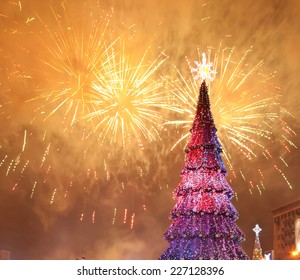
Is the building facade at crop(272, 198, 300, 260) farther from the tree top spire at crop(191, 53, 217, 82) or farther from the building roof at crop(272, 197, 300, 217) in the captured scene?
the tree top spire at crop(191, 53, 217, 82)

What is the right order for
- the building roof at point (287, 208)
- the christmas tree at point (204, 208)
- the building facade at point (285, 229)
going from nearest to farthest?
the christmas tree at point (204, 208)
the building facade at point (285, 229)
the building roof at point (287, 208)

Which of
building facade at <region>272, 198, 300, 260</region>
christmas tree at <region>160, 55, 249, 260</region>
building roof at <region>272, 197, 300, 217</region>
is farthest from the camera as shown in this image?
building roof at <region>272, 197, 300, 217</region>

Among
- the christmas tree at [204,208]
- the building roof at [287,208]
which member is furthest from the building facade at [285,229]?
the christmas tree at [204,208]

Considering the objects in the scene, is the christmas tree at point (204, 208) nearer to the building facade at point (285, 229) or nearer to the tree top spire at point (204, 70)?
the tree top spire at point (204, 70)

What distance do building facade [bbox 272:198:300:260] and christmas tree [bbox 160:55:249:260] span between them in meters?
58.9

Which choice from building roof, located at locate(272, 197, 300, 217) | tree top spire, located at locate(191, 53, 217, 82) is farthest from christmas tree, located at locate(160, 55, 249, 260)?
building roof, located at locate(272, 197, 300, 217)

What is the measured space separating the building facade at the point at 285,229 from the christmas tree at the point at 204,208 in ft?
193

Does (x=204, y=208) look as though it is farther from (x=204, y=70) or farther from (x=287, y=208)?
(x=287, y=208)

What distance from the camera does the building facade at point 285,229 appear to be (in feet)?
254

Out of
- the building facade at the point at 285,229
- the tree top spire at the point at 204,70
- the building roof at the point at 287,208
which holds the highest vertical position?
the building roof at the point at 287,208

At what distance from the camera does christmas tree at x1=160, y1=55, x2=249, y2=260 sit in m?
21.0

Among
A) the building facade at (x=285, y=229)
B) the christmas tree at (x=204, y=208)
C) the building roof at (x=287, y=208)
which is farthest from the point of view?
the building roof at (x=287, y=208)

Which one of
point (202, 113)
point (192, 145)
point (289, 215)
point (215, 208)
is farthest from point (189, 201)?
point (289, 215)

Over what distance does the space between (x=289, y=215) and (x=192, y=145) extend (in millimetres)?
64613
